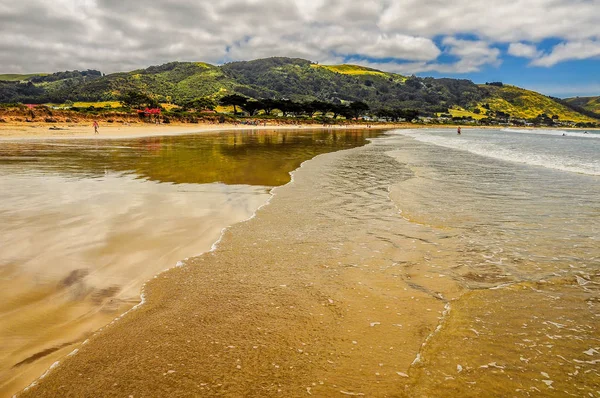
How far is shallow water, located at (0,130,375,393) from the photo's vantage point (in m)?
4.14

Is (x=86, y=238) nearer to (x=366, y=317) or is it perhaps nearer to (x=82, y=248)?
(x=82, y=248)

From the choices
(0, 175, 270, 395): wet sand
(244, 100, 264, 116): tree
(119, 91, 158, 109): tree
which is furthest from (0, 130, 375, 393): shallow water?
(244, 100, 264, 116): tree

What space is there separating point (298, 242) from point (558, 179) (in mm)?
15391

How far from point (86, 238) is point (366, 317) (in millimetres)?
5863

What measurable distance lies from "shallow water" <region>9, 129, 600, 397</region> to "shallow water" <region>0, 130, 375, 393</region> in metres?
0.43

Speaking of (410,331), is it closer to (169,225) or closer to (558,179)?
(169,225)

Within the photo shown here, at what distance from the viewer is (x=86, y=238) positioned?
7125 mm

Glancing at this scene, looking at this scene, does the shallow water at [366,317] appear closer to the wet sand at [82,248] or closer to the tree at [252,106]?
the wet sand at [82,248]

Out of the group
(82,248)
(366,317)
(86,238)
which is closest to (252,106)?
(86,238)

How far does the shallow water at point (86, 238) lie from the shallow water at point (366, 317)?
1.42 ft

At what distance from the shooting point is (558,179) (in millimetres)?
16484

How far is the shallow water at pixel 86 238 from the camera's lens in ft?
13.6

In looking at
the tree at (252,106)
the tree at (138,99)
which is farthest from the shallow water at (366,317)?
the tree at (252,106)

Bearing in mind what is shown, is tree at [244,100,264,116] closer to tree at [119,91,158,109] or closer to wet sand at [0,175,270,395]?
tree at [119,91,158,109]
